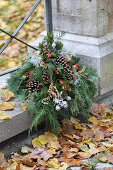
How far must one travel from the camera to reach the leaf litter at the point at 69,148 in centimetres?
270

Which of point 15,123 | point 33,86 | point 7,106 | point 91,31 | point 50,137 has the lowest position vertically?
point 50,137

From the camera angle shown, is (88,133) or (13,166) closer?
(13,166)

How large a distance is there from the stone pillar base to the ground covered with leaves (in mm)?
1759

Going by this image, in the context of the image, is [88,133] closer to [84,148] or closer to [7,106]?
[84,148]

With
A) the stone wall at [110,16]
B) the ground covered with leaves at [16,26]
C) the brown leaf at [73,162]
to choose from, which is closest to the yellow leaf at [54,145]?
the brown leaf at [73,162]

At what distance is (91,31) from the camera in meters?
3.50

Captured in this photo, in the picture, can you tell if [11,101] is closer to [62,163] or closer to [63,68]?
[63,68]

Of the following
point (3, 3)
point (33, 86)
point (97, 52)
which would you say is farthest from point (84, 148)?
point (3, 3)

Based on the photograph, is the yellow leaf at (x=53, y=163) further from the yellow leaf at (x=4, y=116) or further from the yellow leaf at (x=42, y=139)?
the yellow leaf at (x=4, y=116)

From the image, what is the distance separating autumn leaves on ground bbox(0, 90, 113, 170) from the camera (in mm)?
2697

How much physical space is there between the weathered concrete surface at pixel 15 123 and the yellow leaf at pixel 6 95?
12 centimetres

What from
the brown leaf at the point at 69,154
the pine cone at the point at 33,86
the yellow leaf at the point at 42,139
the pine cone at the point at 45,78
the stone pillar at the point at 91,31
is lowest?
the brown leaf at the point at 69,154

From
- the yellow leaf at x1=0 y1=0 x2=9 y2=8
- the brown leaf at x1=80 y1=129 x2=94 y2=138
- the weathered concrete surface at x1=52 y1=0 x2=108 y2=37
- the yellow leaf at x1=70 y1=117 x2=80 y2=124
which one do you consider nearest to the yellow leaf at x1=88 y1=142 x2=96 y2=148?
the brown leaf at x1=80 y1=129 x2=94 y2=138

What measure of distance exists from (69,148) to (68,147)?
0.07ft
